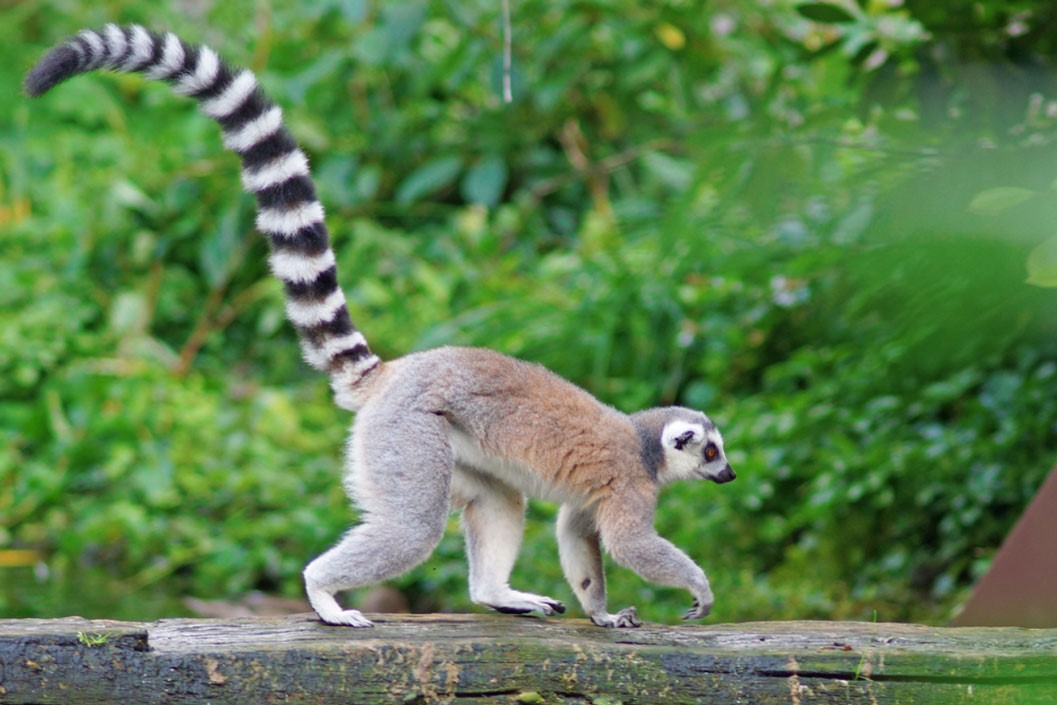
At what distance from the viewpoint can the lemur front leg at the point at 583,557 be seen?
4457mm

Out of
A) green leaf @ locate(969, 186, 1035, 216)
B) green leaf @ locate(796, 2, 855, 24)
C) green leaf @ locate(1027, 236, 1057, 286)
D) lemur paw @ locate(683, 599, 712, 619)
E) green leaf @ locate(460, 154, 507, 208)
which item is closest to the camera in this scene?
green leaf @ locate(1027, 236, 1057, 286)

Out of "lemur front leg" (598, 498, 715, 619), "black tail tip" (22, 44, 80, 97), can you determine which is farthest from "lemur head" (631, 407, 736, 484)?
"black tail tip" (22, 44, 80, 97)

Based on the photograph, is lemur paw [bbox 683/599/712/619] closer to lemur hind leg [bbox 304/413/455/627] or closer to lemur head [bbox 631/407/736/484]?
lemur head [bbox 631/407/736/484]

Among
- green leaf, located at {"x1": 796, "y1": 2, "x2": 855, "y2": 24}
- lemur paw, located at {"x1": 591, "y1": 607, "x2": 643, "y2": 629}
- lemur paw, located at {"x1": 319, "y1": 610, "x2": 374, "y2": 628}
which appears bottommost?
lemur paw, located at {"x1": 591, "y1": 607, "x2": 643, "y2": 629}

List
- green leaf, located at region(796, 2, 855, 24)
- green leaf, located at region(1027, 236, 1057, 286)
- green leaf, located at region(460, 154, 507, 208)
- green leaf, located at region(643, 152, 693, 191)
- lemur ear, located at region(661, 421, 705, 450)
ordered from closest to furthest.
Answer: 1. green leaf, located at region(1027, 236, 1057, 286)
2. lemur ear, located at region(661, 421, 705, 450)
3. green leaf, located at region(796, 2, 855, 24)
4. green leaf, located at region(643, 152, 693, 191)
5. green leaf, located at region(460, 154, 507, 208)

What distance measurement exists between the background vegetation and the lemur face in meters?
0.92

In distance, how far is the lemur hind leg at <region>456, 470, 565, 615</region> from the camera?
14.9ft

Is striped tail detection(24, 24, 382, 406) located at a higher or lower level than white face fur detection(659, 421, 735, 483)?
higher

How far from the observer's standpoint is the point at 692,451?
457 cm

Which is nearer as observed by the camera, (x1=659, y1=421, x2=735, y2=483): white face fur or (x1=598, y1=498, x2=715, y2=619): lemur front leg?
(x1=598, y1=498, x2=715, y2=619): lemur front leg

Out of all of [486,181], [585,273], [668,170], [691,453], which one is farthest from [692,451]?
[486,181]

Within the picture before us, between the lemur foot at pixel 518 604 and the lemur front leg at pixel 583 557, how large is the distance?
108mm

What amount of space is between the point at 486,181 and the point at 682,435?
22.8ft

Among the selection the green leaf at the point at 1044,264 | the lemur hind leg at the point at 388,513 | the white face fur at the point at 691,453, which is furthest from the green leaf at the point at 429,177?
the green leaf at the point at 1044,264
